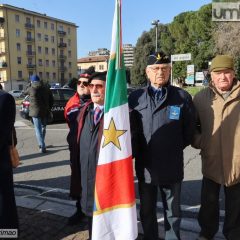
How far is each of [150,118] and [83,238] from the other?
61.1 inches

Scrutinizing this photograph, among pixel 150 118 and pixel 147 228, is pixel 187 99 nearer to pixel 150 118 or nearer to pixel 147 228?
pixel 150 118

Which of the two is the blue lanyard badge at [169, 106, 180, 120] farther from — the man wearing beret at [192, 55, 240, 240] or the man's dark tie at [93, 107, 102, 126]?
the man's dark tie at [93, 107, 102, 126]

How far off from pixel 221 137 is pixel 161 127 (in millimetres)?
576

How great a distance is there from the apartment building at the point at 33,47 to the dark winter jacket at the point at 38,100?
6475cm

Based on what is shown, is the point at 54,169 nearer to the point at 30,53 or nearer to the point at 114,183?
the point at 114,183

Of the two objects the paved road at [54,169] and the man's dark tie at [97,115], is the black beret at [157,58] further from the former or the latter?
the paved road at [54,169]


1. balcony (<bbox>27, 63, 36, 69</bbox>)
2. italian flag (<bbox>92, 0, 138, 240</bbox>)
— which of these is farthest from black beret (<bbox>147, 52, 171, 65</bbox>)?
balcony (<bbox>27, 63, 36, 69</bbox>)

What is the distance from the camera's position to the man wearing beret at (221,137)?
320 cm

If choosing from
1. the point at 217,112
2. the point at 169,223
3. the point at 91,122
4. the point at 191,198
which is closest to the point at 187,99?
the point at 217,112

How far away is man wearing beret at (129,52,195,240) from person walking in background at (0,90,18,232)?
109 centimetres

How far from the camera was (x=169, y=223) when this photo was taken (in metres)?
3.36

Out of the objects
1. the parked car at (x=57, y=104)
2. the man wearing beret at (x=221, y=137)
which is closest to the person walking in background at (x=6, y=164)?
the man wearing beret at (x=221, y=137)

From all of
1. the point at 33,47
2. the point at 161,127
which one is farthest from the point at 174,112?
the point at 33,47

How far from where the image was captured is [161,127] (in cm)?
313
